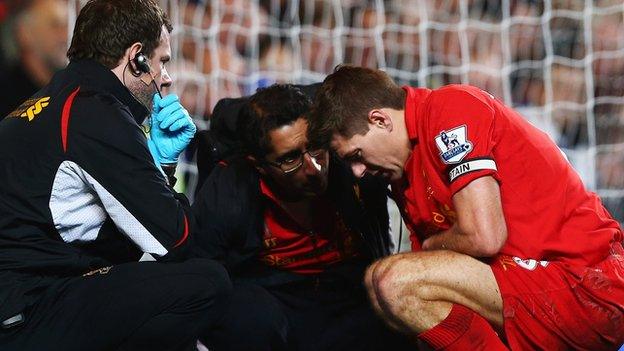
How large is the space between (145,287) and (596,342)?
1075 millimetres

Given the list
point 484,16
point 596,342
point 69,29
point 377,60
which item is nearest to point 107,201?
point 596,342

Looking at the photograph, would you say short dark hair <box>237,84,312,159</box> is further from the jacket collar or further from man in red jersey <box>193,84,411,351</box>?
the jacket collar

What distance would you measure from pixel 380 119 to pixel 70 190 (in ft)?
2.46

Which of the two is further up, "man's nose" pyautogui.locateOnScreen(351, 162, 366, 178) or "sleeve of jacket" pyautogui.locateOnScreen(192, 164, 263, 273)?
"man's nose" pyautogui.locateOnScreen(351, 162, 366, 178)

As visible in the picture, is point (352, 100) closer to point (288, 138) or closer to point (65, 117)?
point (288, 138)

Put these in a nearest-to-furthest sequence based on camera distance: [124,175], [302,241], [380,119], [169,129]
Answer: [124,175], [380,119], [169,129], [302,241]

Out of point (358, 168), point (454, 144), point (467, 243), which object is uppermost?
point (454, 144)

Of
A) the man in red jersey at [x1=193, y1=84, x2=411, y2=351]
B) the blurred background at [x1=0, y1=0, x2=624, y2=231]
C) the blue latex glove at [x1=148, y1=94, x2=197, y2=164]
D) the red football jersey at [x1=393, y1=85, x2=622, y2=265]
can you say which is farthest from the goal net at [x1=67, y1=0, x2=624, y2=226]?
the red football jersey at [x1=393, y1=85, x2=622, y2=265]

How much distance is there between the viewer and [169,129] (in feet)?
8.35

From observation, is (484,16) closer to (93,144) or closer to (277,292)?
(277,292)

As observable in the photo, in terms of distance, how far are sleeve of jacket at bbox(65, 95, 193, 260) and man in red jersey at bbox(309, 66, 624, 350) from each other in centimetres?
49

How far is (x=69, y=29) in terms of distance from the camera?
3.92 meters

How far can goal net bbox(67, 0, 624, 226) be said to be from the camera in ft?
14.0

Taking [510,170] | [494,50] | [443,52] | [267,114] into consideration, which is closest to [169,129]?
[267,114]
